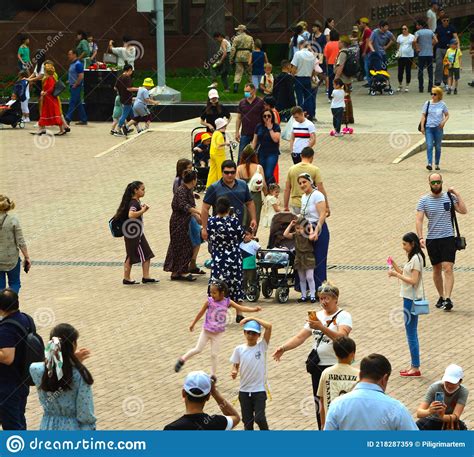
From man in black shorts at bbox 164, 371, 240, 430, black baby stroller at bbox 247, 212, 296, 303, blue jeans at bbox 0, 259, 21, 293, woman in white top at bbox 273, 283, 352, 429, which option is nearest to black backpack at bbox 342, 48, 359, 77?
black baby stroller at bbox 247, 212, 296, 303

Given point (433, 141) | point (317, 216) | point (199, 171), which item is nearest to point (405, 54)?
point (433, 141)

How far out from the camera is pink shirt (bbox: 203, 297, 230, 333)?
46.2 feet

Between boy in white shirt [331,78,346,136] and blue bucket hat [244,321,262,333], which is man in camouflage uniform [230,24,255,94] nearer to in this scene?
boy in white shirt [331,78,346,136]

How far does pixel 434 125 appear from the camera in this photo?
25.0 meters

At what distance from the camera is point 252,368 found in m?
12.1

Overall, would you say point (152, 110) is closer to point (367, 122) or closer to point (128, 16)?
point (367, 122)

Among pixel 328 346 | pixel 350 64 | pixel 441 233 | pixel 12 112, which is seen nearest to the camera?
pixel 328 346

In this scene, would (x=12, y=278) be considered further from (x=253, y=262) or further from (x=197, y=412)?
(x=197, y=412)

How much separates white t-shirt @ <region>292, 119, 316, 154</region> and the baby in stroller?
11.0 metres

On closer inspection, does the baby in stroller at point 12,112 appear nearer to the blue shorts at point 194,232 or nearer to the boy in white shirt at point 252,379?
the blue shorts at point 194,232

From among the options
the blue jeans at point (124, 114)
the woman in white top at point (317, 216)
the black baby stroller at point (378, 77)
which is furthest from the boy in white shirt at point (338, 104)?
the woman in white top at point (317, 216)

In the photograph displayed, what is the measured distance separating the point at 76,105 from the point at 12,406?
21.6 meters

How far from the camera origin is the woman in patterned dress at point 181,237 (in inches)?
732

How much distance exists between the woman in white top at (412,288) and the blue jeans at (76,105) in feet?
61.4
